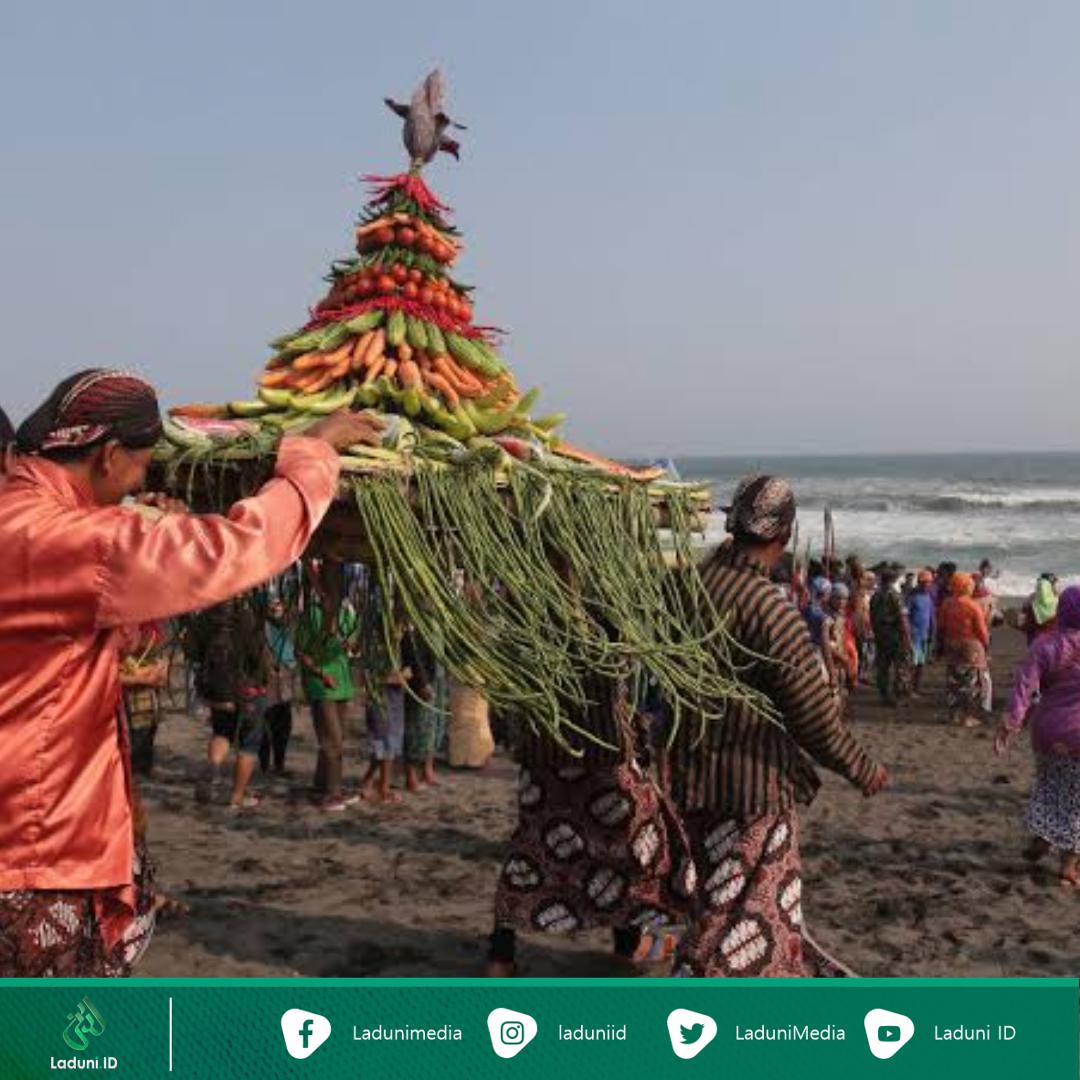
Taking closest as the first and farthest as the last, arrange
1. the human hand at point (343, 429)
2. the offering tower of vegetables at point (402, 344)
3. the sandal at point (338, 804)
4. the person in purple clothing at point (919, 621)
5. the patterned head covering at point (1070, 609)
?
the human hand at point (343, 429)
the offering tower of vegetables at point (402, 344)
the patterned head covering at point (1070, 609)
the sandal at point (338, 804)
the person in purple clothing at point (919, 621)

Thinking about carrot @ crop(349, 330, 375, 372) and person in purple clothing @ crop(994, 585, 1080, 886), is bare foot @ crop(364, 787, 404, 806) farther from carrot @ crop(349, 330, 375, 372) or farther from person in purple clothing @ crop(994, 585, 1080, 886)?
carrot @ crop(349, 330, 375, 372)

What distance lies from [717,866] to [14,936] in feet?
7.11

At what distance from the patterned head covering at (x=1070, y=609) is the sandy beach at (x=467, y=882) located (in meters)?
1.37

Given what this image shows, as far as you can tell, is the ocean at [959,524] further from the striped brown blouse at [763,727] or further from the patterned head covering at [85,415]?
the patterned head covering at [85,415]

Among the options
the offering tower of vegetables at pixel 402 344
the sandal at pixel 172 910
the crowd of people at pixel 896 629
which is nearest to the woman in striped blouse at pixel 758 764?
the offering tower of vegetables at pixel 402 344

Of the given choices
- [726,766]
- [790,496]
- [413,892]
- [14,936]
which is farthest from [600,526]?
[413,892]

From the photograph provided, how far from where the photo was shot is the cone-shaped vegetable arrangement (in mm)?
2891

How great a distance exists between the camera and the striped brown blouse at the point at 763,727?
138 inches

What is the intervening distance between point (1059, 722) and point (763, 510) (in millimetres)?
3376

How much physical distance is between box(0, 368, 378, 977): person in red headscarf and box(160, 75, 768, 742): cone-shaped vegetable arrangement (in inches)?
25.3

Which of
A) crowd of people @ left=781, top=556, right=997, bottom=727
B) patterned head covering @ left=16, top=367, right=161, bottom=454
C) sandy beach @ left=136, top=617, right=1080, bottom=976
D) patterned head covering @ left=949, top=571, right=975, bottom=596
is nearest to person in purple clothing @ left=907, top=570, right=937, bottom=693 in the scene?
crowd of people @ left=781, top=556, right=997, bottom=727

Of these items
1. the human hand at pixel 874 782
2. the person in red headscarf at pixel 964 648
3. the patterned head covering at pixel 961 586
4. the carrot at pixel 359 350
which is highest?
the carrot at pixel 359 350

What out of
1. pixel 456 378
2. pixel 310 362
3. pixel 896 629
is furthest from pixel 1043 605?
pixel 310 362

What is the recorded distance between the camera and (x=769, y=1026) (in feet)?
7.43
